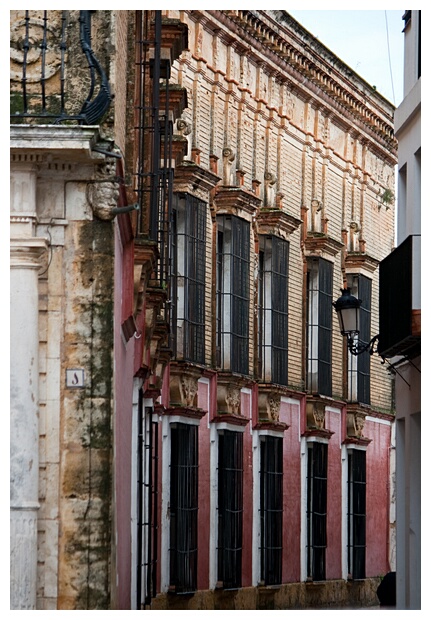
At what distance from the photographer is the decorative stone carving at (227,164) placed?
27234 mm

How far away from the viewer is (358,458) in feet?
110

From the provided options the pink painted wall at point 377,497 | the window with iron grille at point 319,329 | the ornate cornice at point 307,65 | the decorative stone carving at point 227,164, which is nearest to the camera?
the decorative stone carving at point 227,164

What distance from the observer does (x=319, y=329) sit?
31641 mm

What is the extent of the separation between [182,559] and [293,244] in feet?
25.5

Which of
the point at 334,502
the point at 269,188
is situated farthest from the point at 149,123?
the point at 334,502

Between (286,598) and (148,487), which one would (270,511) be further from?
(148,487)

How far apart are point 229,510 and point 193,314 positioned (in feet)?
10.4

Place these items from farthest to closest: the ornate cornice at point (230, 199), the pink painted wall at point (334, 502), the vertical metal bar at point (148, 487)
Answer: the pink painted wall at point (334, 502)
the ornate cornice at point (230, 199)
the vertical metal bar at point (148, 487)

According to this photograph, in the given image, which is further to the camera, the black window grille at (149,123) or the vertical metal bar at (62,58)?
the black window grille at (149,123)

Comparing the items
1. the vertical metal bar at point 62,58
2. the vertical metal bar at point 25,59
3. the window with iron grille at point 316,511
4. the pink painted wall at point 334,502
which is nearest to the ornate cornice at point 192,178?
the window with iron grille at point 316,511

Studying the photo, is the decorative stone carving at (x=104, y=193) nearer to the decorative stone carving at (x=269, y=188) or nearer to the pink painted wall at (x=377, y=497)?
the decorative stone carving at (x=269, y=188)

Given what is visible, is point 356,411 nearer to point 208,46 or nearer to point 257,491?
point 257,491

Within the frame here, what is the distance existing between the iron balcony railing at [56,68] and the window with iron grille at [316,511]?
17453 millimetres

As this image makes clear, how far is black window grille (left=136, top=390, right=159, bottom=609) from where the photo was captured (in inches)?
771
